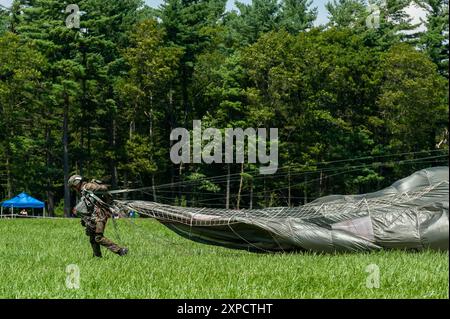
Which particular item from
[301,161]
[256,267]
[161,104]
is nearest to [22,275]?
[256,267]

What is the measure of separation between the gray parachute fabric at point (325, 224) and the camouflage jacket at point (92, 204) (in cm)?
32

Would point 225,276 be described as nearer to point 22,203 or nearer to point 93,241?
point 93,241

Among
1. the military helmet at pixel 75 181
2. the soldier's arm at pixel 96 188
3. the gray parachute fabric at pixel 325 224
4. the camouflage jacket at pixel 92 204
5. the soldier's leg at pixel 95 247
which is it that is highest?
the military helmet at pixel 75 181

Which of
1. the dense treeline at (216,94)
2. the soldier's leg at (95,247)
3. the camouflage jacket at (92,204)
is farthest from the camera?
the dense treeline at (216,94)

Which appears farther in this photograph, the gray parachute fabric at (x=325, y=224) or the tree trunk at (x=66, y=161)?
the tree trunk at (x=66, y=161)

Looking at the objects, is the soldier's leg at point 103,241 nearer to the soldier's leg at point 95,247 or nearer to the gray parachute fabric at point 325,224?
the soldier's leg at point 95,247


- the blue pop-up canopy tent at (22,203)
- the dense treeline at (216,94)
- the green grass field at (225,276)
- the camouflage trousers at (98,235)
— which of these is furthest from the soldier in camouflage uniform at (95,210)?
the blue pop-up canopy tent at (22,203)

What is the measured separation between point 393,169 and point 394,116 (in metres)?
3.71

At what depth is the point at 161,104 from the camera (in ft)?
184

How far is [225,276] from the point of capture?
1030cm

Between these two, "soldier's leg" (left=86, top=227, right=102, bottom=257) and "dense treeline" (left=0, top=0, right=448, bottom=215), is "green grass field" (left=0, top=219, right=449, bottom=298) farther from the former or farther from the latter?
"dense treeline" (left=0, top=0, right=448, bottom=215)

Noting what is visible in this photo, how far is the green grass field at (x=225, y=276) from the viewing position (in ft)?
28.1

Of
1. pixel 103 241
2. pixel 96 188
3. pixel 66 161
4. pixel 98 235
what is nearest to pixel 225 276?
pixel 103 241

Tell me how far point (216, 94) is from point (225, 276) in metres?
44.1
